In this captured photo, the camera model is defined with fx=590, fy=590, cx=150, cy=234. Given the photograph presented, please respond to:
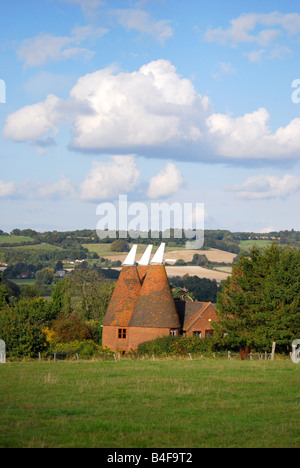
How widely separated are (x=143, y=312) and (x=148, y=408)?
1150 inches

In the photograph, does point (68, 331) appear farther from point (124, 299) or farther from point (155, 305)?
point (155, 305)

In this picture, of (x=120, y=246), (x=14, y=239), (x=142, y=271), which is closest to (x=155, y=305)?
(x=142, y=271)

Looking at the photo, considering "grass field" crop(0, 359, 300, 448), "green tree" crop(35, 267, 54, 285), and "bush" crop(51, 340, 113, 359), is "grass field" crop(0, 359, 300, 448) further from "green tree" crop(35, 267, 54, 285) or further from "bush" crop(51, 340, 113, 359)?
"green tree" crop(35, 267, 54, 285)

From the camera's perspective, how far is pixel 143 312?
44375 mm

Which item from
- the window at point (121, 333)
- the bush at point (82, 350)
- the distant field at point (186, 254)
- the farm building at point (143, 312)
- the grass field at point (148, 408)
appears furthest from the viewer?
the distant field at point (186, 254)

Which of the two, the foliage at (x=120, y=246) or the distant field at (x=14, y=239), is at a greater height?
the distant field at (x=14, y=239)

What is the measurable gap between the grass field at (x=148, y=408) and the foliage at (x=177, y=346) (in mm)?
15209

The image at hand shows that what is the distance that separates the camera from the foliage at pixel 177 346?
39.9m

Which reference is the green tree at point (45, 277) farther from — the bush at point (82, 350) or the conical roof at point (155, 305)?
the conical roof at point (155, 305)

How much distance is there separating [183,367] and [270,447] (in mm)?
14978

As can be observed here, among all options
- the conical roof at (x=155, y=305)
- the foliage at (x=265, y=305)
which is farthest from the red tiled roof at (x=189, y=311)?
the conical roof at (x=155, y=305)

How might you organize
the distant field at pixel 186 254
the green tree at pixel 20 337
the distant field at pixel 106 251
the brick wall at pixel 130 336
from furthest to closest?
the distant field at pixel 106 251
the distant field at pixel 186 254
the brick wall at pixel 130 336
the green tree at pixel 20 337

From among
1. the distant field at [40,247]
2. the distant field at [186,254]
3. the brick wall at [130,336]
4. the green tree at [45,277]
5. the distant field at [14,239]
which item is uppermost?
the distant field at [14,239]
